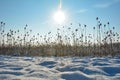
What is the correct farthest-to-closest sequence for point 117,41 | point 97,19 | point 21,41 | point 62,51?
point 21,41
point 117,41
point 97,19
point 62,51

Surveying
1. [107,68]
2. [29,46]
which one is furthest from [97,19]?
[107,68]

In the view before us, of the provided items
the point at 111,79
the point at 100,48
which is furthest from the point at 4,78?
the point at 100,48

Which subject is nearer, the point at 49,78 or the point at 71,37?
the point at 49,78

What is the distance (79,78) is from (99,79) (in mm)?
268

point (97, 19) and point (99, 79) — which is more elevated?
point (97, 19)

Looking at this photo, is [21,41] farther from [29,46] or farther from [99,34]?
[99,34]

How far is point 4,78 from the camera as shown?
270cm

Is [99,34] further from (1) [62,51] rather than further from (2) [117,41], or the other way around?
(1) [62,51]

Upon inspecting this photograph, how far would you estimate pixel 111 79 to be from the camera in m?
2.88

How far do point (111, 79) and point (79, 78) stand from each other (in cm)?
45

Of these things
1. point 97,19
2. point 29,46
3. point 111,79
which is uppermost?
point 97,19

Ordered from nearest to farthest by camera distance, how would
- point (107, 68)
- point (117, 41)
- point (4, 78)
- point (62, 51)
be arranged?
point (4, 78)
point (107, 68)
point (62, 51)
point (117, 41)

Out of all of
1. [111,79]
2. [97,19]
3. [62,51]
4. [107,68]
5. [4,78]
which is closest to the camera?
[4,78]

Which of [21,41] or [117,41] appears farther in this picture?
[21,41]
